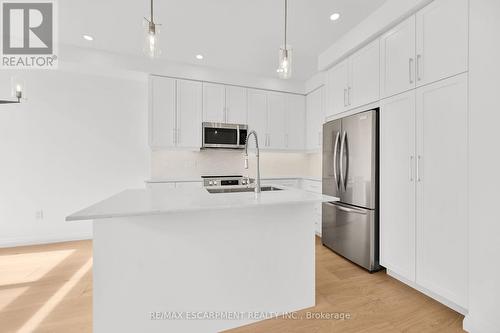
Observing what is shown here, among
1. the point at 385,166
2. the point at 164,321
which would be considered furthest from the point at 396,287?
the point at 164,321

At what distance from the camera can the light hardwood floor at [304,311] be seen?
1.66 meters

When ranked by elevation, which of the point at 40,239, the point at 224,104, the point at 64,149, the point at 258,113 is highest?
the point at 224,104

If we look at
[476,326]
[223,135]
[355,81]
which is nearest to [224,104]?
[223,135]

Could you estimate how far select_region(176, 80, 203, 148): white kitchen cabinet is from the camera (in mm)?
3707

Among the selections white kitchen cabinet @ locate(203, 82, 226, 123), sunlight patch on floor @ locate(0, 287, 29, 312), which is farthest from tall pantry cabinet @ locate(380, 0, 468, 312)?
sunlight patch on floor @ locate(0, 287, 29, 312)

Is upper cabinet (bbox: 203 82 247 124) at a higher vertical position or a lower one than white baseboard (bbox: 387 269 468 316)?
higher

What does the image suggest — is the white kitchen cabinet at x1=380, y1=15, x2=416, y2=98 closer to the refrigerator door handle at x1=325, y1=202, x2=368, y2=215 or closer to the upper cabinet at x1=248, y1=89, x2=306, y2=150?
the refrigerator door handle at x1=325, y1=202, x2=368, y2=215

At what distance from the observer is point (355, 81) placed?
2.77m

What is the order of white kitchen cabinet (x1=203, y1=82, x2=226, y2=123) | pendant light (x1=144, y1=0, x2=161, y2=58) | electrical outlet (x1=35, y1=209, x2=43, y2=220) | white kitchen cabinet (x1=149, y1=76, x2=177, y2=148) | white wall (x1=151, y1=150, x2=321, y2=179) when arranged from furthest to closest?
white wall (x1=151, y1=150, x2=321, y2=179)
white kitchen cabinet (x1=203, y1=82, x2=226, y2=123)
white kitchen cabinet (x1=149, y1=76, x2=177, y2=148)
electrical outlet (x1=35, y1=209, x2=43, y2=220)
pendant light (x1=144, y1=0, x2=161, y2=58)

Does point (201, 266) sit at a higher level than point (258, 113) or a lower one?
lower

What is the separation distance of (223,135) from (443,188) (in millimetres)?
3008

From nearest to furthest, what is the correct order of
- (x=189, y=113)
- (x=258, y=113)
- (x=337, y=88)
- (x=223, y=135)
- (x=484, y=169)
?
(x=484, y=169) < (x=337, y=88) < (x=189, y=113) < (x=223, y=135) < (x=258, y=113)

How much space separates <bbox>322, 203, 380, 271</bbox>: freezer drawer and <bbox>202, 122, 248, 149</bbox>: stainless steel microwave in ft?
6.09

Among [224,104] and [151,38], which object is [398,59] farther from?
[224,104]
